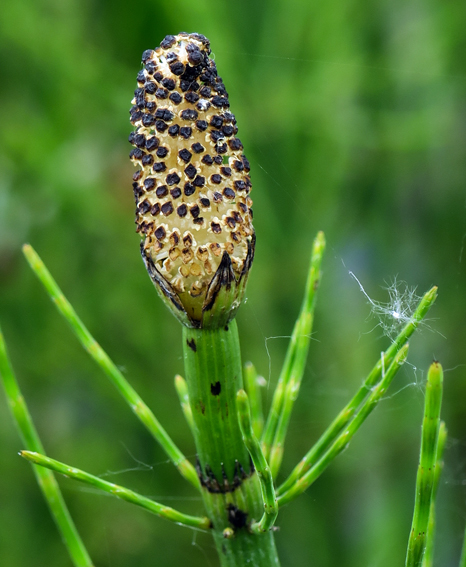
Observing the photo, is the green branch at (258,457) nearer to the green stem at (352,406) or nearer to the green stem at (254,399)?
the green stem at (352,406)

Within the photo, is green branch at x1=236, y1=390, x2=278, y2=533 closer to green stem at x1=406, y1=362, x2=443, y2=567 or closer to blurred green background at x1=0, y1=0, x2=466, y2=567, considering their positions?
green stem at x1=406, y1=362, x2=443, y2=567

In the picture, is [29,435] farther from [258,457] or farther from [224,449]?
[258,457]

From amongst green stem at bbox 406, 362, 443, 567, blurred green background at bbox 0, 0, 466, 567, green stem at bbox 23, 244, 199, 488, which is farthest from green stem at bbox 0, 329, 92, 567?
blurred green background at bbox 0, 0, 466, 567

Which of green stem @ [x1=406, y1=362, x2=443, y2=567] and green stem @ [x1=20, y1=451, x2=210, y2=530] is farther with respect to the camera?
green stem @ [x1=20, y1=451, x2=210, y2=530]

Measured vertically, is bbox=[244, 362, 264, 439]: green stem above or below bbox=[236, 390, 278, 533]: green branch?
below

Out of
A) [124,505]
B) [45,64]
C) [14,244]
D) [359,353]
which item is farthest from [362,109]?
[124,505]

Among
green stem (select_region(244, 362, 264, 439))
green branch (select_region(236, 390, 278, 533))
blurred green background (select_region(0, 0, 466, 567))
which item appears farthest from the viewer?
blurred green background (select_region(0, 0, 466, 567))
